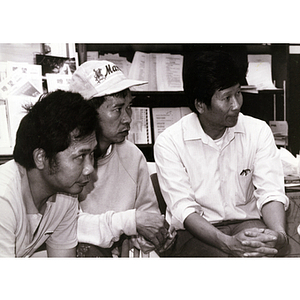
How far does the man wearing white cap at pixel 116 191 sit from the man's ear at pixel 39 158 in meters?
0.23

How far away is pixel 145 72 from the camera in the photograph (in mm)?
1875

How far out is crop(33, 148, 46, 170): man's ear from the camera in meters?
1.74

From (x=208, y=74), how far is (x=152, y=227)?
747mm

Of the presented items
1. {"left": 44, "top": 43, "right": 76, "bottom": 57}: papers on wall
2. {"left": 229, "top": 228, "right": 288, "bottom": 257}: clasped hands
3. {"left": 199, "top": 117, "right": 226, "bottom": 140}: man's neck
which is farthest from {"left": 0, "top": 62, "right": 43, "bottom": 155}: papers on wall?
{"left": 229, "top": 228, "right": 288, "bottom": 257}: clasped hands

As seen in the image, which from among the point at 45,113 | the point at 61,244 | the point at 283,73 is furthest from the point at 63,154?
the point at 283,73

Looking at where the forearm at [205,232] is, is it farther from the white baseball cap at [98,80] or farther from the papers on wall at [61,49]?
the papers on wall at [61,49]

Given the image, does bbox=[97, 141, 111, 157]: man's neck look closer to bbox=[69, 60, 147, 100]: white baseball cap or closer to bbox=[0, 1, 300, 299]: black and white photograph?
bbox=[0, 1, 300, 299]: black and white photograph

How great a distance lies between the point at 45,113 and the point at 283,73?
111cm

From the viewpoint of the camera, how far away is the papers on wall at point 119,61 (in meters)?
1.85

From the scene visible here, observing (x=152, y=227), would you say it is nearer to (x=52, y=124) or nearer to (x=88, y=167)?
(x=88, y=167)

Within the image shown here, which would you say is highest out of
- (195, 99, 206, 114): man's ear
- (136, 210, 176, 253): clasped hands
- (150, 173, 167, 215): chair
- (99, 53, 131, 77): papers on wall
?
(99, 53, 131, 77): papers on wall

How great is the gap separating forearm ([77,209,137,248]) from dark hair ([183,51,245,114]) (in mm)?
606
